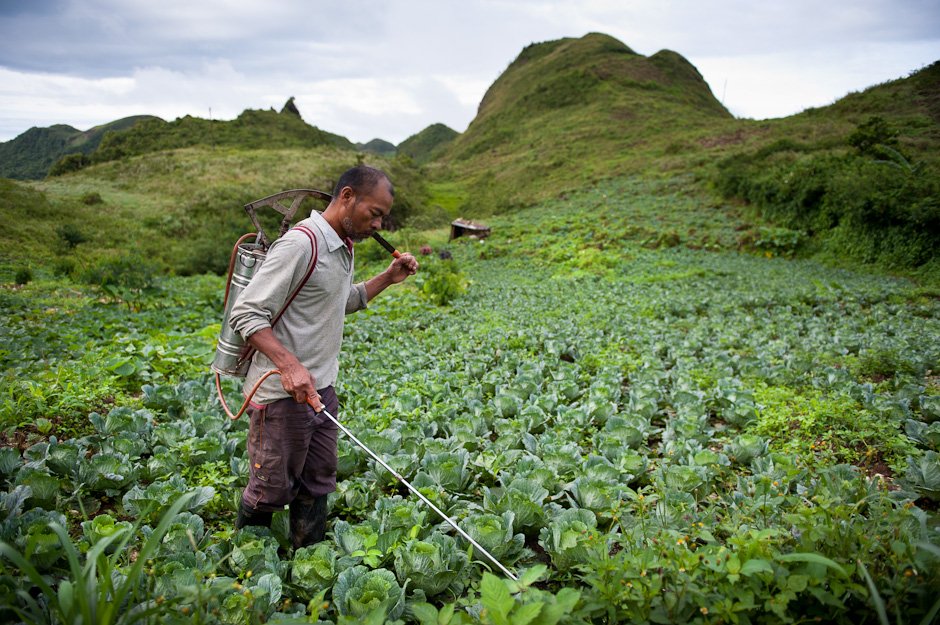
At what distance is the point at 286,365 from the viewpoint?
207 centimetres

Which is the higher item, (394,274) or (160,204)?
(160,204)

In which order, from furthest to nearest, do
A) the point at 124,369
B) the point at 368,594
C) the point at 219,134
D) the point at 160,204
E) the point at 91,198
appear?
the point at 219,134, the point at 160,204, the point at 91,198, the point at 124,369, the point at 368,594

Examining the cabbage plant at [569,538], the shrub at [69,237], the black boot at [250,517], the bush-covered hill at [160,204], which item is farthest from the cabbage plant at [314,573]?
the shrub at [69,237]

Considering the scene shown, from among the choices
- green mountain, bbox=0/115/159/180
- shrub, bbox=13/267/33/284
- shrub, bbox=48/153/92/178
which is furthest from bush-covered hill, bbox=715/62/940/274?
green mountain, bbox=0/115/159/180

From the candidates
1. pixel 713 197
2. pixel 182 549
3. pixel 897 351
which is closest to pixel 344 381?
pixel 182 549

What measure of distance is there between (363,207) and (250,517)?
1748 mm

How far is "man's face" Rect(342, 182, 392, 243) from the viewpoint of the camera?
228cm

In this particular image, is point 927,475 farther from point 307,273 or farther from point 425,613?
point 307,273

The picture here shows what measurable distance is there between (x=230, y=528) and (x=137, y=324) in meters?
5.41

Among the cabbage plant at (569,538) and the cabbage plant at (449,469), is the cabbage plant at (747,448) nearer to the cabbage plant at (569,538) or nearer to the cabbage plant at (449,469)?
the cabbage plant at (569,538)

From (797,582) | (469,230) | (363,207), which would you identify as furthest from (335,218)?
(469,230)

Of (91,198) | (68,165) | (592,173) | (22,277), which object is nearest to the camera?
(22,277)

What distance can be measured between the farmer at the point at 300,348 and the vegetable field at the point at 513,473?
0.80 ft

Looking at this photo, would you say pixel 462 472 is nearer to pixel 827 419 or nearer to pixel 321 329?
pixel 321 329
